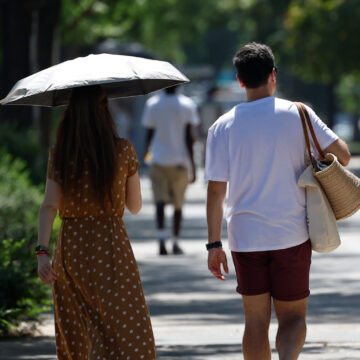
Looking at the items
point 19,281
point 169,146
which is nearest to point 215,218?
point 19,281

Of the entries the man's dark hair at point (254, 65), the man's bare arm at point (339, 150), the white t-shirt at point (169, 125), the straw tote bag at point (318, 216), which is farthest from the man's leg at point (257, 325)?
the white t-shirt at point (169, 125)

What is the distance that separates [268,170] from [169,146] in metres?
7.73

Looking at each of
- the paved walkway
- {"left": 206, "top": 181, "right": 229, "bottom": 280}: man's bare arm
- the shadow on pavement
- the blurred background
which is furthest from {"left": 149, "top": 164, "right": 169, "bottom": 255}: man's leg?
{"left": 206, "top": 181, "right": 229, "bottom": 280}: man's bare arm

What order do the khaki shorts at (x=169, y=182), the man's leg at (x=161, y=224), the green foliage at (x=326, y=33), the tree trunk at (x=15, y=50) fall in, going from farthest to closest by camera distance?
the green foliage at (x=326, y=33) → the tree trunk at (x=15, y=50) → the man's leg at (x=161, y=224) → the khaki shorts at (x=169, y=182)

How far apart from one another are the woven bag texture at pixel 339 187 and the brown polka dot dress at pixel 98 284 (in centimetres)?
90

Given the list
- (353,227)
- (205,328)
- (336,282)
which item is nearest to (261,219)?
(205,328)

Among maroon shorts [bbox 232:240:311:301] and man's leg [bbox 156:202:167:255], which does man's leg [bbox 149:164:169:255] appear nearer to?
man's leg [bbox 156:202:167:255]

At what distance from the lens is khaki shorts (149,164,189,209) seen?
43.7 ft

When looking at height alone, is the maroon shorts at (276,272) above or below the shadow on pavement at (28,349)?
above

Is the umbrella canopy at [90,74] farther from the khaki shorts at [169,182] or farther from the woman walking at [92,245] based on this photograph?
the khaki shorts at [169,182]

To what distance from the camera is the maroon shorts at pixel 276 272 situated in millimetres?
5531

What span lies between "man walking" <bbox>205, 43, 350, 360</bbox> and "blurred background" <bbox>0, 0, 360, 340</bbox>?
2.57 meters

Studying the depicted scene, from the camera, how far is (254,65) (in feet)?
18.2

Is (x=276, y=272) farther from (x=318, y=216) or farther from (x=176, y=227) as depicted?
(x=176, y=227)
